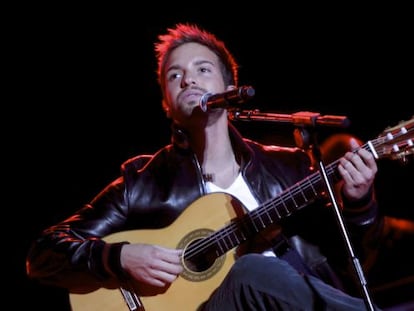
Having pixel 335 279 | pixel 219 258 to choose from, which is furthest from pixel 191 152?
pixel 335 279

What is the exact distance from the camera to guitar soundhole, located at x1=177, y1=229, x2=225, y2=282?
271 cm

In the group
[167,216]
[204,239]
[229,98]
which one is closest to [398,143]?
[229,98]

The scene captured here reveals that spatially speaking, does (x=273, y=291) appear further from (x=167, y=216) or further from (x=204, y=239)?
Answer: (x=167, y=216)

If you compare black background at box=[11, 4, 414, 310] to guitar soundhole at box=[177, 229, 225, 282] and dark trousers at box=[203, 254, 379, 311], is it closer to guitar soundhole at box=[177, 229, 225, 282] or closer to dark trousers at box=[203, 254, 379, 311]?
guitar soundhole at box=[177, 229, 225, 282]

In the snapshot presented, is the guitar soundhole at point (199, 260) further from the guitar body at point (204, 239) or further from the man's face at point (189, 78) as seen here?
the man's face at point (189, 78)

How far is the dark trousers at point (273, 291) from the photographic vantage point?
201cm

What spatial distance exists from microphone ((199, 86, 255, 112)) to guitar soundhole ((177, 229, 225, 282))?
0.72 metres

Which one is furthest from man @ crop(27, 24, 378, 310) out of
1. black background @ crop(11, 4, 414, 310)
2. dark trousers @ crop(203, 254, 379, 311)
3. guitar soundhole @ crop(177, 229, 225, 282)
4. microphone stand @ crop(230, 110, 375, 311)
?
black background @ crop(11, 4, 414, 310)

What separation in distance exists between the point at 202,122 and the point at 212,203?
0.54 m

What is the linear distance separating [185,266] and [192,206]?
318 mm

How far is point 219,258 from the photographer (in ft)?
9.00

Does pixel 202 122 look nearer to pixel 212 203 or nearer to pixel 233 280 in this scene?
pixel 212 203

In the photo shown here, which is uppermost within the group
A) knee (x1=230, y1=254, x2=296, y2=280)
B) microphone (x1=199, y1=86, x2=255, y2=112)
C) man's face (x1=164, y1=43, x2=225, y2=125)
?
man's face (x1=164, y1=43, x2=225, y2=125)

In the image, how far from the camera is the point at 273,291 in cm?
206
